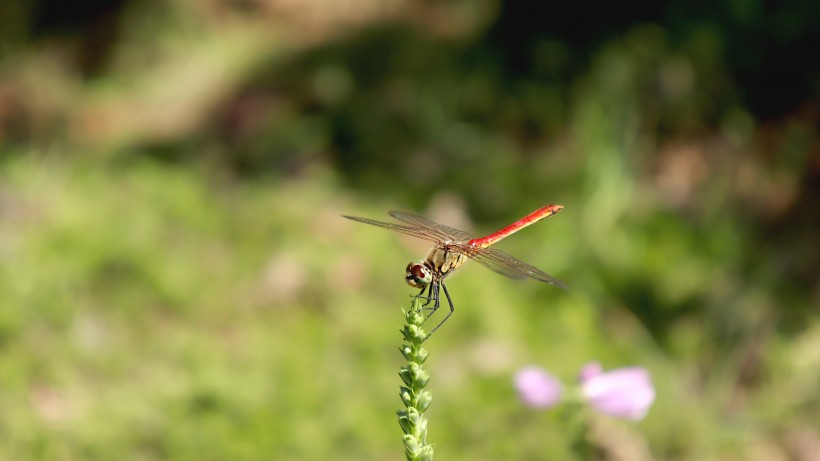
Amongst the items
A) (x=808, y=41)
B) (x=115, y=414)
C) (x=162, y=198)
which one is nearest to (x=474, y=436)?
(x=115, y=414)

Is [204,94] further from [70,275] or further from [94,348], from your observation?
[94,348]

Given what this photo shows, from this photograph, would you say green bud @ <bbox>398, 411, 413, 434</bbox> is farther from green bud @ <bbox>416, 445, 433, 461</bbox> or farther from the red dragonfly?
the red dragonfly

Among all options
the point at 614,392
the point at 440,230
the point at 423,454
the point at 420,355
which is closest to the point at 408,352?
the point at 420,355

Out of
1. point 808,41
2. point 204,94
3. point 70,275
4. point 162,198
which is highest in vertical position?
point 204,94

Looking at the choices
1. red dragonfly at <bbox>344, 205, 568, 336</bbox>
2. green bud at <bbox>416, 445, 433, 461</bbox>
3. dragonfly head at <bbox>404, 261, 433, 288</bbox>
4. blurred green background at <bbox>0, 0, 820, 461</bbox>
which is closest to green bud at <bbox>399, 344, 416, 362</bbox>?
green bud at <bbox>416, 445, 433, 461</bbox>

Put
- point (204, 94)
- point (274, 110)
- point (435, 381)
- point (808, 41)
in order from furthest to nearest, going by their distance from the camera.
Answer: point (204, 94) < point (274, 110) < point (808, 41) < point (435, 381)

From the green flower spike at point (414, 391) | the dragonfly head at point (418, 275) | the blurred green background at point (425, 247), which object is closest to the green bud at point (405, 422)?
the green flower spike at point (414, 391)

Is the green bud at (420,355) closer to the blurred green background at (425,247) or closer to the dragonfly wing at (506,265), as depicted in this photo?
the dragonfly wing at (506,265)
